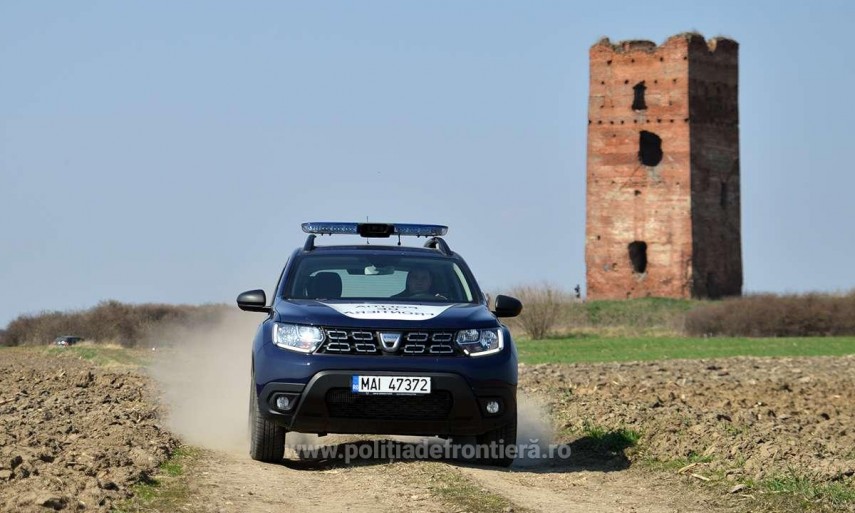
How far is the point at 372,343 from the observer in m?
12.4

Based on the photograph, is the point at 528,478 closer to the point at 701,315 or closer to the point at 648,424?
the point at 648,424

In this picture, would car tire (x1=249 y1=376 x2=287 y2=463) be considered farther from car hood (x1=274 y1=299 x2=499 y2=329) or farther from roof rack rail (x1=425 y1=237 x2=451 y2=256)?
roof rack rail (x1=425 y1=237 x2=451 y2=256)

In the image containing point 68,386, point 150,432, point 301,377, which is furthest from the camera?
point 68,386

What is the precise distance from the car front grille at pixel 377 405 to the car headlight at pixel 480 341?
0.43 metres

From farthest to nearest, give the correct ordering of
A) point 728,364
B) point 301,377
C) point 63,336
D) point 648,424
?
point 63,336, point 728,364, point 648,424, point 301,377

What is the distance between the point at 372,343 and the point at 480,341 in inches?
35.6

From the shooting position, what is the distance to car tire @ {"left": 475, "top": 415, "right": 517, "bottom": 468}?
42.8ft

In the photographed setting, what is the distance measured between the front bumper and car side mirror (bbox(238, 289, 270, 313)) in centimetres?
122

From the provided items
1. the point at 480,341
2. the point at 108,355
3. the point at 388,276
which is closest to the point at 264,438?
the point at 480,341

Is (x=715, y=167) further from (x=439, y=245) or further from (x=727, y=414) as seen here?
(x=439, y=245)

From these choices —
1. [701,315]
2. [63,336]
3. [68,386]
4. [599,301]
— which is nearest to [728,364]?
[68,386]

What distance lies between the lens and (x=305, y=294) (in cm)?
1365

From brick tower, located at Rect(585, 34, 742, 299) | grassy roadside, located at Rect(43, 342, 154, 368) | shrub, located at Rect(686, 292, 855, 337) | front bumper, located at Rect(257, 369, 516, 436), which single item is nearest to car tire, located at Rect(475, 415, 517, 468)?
front bumper, located at Rect(257, 369, 516, 436)

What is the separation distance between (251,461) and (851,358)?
26.6 metres
